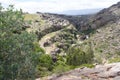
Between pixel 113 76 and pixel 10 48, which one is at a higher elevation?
pixel 10 48

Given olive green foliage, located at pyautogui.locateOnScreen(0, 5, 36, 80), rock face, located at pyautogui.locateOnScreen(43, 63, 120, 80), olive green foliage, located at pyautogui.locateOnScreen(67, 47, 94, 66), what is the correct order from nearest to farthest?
olive green foliage, located at pyautogui.locateOnScreen(0, 5, 36, 80)
rock face, located at pyautogui.locateOnScreen(43, 63, 120, 80)
olive green foliage, located at pyautogui.locateOnScreen(67, 47, 94, 66)

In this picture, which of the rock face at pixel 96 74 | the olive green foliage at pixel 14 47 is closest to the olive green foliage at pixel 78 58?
the rock face at pixel 96 74

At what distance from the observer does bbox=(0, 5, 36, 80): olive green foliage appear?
50.6 m

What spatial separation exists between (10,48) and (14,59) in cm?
191

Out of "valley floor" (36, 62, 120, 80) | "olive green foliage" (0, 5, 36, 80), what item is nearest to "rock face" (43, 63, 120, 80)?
"valley floor" (36, 62, 120, 80)

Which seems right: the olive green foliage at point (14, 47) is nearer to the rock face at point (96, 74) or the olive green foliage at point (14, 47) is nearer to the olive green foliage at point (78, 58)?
the rock face at point (96, 74)

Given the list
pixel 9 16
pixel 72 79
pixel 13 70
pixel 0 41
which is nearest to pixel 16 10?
pixel 9 16

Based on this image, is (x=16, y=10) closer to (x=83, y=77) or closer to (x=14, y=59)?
(x=14, y=59)

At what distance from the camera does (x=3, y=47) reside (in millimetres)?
50531

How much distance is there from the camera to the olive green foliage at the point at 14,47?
50625 millimetres

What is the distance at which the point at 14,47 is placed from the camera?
51.6m

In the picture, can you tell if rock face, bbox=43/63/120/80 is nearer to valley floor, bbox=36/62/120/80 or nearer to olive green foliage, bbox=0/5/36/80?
valley floor, bbox=36/62/120/80

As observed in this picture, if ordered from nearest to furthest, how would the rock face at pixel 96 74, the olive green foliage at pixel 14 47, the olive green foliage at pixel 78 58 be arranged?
the olive green foliage at pixel 14 47 → the rock face at pixel 96 74 → the olive green foliage at pixel 78 58

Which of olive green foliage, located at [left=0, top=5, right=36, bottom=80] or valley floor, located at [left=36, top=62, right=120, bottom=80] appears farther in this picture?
valley floor, located at [left=36, top=62, right=120, bottom=80]
